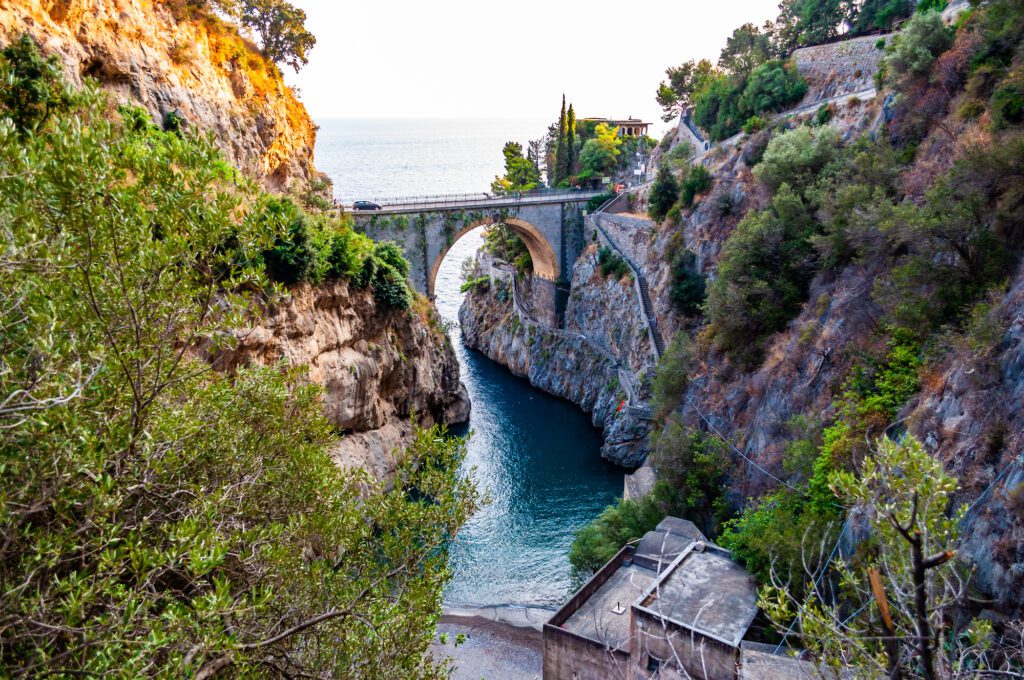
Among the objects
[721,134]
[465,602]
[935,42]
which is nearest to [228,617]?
[465,602]

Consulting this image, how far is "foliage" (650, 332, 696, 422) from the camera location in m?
24.8

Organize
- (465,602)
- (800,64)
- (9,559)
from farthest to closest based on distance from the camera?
1. (800,64)
2. (465,602)
3. (9,559)

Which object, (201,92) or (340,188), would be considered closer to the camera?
(201,92)

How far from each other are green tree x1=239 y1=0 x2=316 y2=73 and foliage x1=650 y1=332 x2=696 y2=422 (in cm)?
2243

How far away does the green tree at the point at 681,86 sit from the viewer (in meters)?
59.5

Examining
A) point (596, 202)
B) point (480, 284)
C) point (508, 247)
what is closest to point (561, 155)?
point (508, 247)

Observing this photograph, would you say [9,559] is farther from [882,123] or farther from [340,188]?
[340,188]

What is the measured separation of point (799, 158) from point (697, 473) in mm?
14184

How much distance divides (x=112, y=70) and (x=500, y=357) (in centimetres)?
3001

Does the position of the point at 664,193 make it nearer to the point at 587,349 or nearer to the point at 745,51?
the point at 587,349

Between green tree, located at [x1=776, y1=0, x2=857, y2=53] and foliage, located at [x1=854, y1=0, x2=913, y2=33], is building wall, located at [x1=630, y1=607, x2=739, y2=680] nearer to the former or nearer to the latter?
foliage, located at [x1=854, y1=0, x2=913, y2=33]

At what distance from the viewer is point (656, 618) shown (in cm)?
1296

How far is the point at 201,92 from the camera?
916 inches

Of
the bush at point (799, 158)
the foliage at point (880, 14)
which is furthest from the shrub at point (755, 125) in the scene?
the foliage at point (880, 14)
